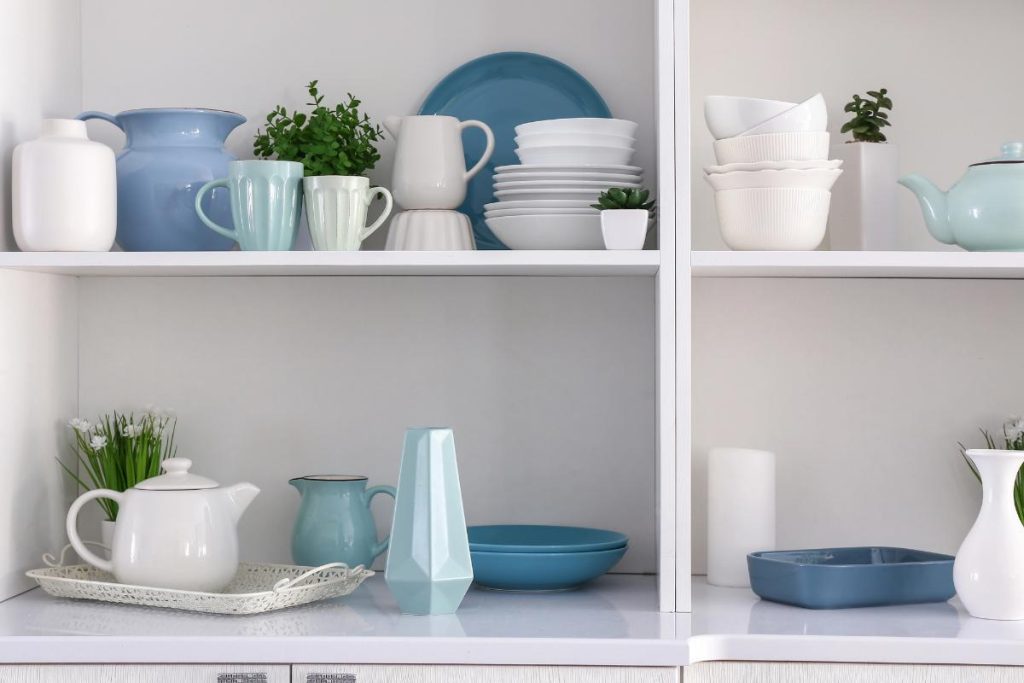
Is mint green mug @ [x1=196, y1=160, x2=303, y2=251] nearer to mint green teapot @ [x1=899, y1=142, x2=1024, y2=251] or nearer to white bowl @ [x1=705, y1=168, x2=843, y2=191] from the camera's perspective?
white bowl @ [x1=705, y1=168, x2=843, y2=191]

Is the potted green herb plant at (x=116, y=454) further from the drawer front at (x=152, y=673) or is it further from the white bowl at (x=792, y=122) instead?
the white bowl at (x=792, y=122)

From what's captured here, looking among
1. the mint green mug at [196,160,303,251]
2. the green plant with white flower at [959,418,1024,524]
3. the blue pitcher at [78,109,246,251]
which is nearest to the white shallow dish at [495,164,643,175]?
the mint green mug at [196,160,303,251]

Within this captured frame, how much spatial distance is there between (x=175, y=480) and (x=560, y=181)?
2.23 feet

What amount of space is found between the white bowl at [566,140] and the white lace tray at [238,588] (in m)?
0.65

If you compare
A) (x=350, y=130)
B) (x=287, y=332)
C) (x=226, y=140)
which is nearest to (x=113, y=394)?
(x=287, y=332)

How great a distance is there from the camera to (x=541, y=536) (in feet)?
5.98

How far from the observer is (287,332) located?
1895 millimetres

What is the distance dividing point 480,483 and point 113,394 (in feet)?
1.99

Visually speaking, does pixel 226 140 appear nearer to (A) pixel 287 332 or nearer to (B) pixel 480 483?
(A) pixel 287 332

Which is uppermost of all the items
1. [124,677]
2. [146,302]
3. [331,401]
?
[146,302]

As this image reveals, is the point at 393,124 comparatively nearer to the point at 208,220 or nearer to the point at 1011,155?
the point at 208,220

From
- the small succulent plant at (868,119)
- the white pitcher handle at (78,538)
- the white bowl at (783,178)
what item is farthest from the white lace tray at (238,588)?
the small succulent plant at (868,119)

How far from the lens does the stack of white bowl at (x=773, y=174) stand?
5.12ft

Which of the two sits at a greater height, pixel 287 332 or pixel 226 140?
pixel 226 140
